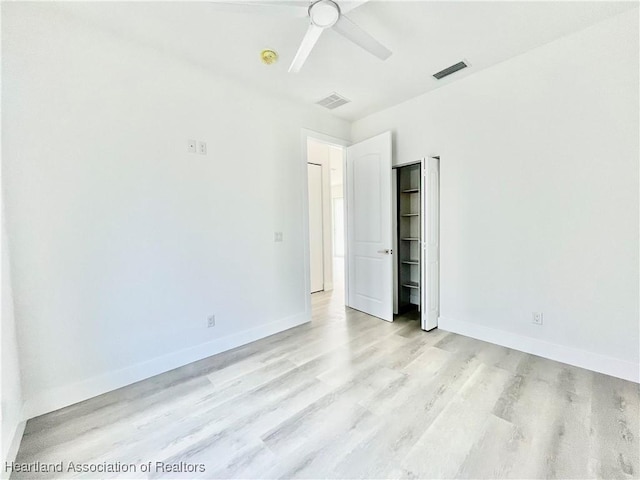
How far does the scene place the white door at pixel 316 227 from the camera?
4945 mm

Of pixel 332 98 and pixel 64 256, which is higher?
pixel 332 98

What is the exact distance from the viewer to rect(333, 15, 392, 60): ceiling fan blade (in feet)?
5.50

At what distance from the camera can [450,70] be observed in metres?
2.69

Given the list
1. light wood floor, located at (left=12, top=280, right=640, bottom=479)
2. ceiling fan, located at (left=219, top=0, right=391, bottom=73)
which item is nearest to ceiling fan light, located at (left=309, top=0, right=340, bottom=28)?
ceiling fan, located at (left=219, top=0, right=391, bottom=73)

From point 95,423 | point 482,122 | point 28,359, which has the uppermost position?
point 482,122

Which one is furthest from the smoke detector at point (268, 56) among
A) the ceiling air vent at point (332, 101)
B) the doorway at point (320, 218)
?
the doorway at point (320, 218)

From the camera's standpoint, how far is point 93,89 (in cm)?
202

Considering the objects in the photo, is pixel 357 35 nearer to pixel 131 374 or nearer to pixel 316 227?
pixel 131 374

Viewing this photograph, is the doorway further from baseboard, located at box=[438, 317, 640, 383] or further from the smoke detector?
the smoke detector

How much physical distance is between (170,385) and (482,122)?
3.76 metres

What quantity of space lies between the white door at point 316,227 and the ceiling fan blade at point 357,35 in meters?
3.02

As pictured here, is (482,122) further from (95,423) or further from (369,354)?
(95,423)

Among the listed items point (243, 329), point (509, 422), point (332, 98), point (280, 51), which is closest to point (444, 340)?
point (509, 422)

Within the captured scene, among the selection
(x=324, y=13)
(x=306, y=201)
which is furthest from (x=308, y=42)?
(x=306, y=201)
